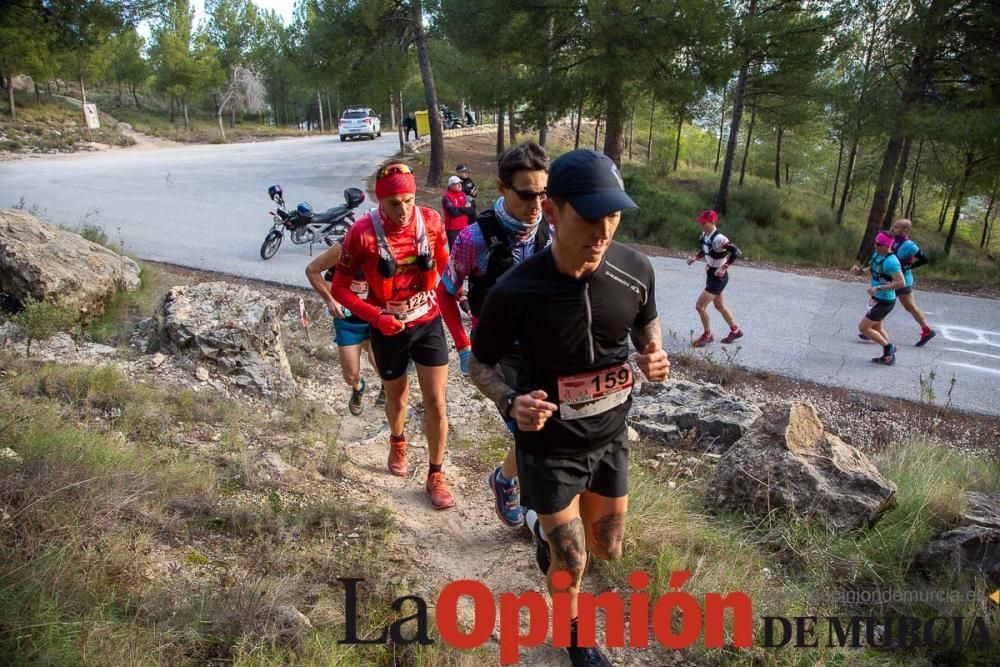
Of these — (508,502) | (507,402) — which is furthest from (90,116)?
(507,402)

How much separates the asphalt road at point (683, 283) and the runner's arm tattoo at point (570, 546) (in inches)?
229

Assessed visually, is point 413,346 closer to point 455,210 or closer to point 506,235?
point 506,235

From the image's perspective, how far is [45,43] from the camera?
7.48 metres

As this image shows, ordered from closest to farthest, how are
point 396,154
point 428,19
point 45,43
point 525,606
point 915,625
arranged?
point 915,625 → point 525,606 → point 45,43 → point 428,19 → point 396,154

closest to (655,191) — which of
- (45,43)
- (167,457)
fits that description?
(45,43)

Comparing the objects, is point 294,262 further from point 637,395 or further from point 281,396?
point 637,395

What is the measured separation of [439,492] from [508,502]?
0.64 m

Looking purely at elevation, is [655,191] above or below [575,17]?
below

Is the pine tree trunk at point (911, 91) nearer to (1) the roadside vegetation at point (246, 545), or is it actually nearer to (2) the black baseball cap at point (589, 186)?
(1) the roadside vegetation at point (246, 545)

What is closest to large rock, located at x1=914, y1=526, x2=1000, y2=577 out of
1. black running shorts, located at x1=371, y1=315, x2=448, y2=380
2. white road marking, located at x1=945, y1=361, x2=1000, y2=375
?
black running shorts, located at x1=371, y1=315, x2=448, y2=380

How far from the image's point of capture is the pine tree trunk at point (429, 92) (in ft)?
61.6

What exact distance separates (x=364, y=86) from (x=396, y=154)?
9156 millimetres

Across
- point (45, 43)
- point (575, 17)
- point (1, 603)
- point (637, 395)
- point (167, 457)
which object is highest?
point (575, 17)

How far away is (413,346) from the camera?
4051 mm
